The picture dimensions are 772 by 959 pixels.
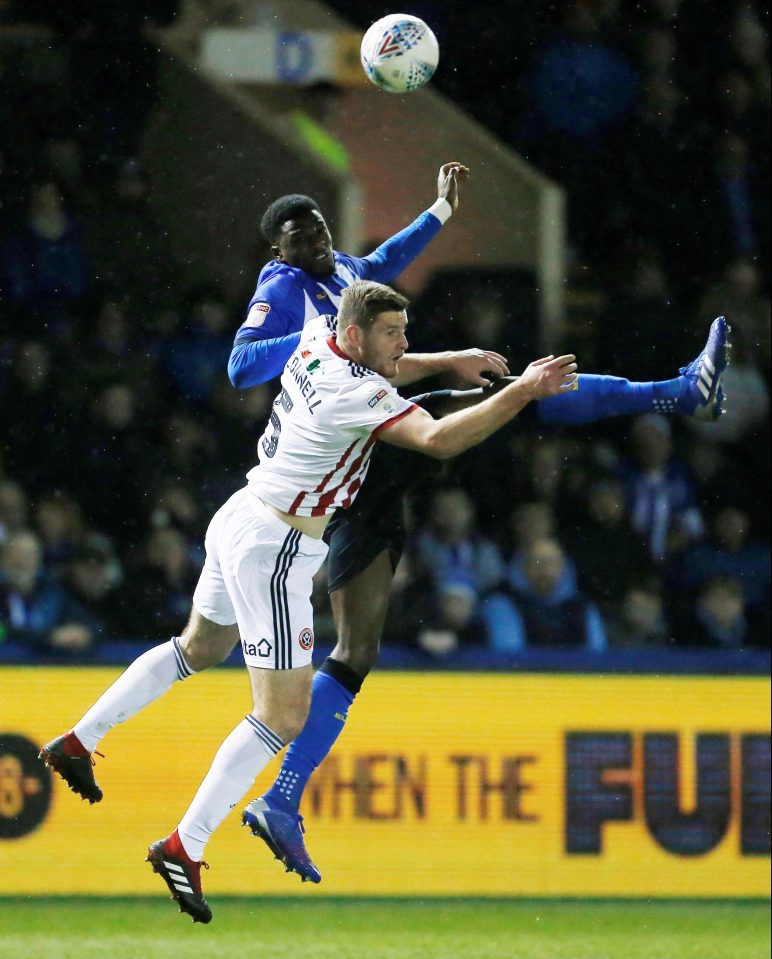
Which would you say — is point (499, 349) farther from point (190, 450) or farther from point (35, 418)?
point (35, 418)

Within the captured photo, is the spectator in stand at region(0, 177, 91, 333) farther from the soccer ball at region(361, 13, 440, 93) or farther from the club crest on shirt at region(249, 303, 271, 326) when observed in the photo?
the club crest on shirt at region(249, 303, 271, 326)

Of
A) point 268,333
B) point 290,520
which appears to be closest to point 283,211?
point 268,333

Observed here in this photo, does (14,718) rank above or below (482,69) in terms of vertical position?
below

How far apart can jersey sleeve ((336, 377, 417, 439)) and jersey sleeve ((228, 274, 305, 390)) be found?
1.42ft

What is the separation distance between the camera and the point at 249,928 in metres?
8.02

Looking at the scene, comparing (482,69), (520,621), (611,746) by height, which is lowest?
(611,746)

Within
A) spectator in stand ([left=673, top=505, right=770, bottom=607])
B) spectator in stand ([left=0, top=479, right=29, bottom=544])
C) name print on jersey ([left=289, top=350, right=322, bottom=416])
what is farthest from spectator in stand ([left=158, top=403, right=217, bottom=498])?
name print on jersey ([left=289, top=350, right=322, bottom=416])

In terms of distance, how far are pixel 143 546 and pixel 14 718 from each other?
55.0 inches

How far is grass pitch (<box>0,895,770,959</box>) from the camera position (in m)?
7.52

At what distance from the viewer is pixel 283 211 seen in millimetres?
6207

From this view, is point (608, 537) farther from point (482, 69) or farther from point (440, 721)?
point (482, 69)

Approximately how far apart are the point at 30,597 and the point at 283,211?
3.46 meters

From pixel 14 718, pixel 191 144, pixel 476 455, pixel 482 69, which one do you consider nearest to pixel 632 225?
pixel 482 69

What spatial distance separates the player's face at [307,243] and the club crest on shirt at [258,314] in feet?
0.70
